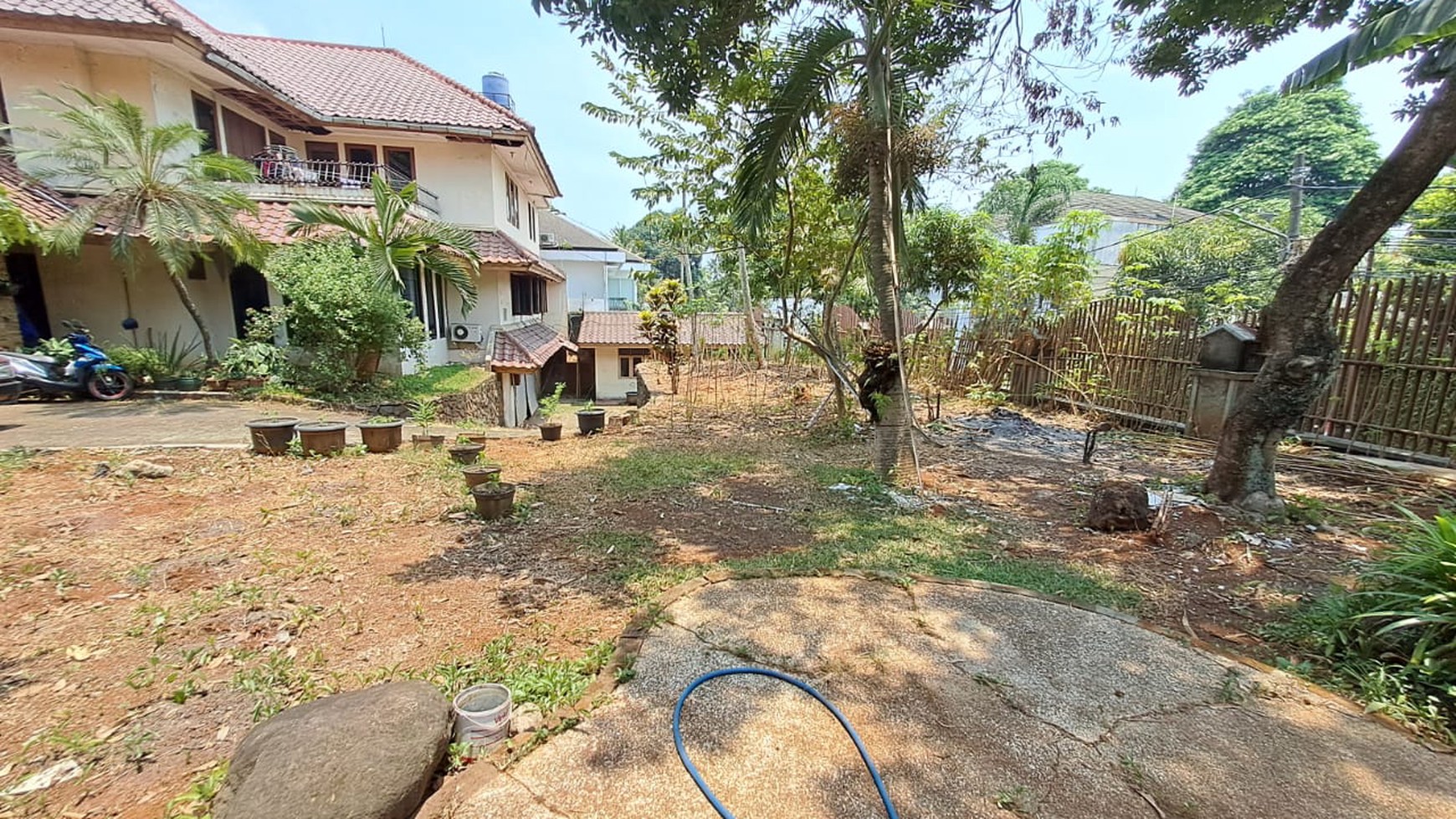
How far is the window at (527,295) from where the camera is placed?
52.6 feet

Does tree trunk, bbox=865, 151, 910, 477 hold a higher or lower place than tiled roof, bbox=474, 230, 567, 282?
lower

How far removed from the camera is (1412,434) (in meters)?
5.87

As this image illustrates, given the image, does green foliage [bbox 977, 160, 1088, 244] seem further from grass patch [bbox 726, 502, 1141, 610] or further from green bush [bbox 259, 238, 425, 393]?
green bush [bbox 259, 238, 425, 393]

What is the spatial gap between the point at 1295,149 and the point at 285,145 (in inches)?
1559

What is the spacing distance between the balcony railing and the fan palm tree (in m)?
1.35

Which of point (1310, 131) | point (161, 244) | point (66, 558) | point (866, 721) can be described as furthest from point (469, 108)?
point (1310, 131)

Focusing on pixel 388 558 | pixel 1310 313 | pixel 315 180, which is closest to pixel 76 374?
pixel 315 180

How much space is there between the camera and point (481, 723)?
2092mm

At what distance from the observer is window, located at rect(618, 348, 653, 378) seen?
62.3 ft

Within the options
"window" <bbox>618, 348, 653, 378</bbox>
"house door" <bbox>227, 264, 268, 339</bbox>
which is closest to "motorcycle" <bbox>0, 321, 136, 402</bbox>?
"house door" <bbox>227, 264, 268, 339</bbox>

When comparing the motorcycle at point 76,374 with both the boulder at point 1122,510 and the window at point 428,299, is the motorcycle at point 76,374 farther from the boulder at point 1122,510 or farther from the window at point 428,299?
the boulder at point 1122,510

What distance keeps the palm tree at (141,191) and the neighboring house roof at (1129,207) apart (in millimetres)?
25986

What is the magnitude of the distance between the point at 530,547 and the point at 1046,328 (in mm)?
10223

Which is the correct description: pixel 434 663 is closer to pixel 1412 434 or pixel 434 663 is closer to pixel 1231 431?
pixel 1231 431
